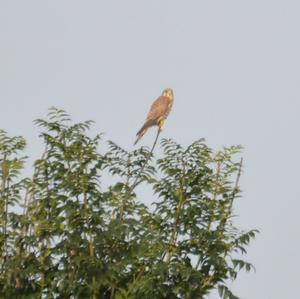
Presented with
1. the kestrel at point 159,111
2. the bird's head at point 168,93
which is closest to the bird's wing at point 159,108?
the kestrel at point 159,111

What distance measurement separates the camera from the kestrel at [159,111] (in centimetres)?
1558

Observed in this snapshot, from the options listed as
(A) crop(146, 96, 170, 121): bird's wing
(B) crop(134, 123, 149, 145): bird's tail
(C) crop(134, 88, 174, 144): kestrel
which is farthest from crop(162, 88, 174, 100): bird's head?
(B) crop(134, 123, 149, 145): bird's tail

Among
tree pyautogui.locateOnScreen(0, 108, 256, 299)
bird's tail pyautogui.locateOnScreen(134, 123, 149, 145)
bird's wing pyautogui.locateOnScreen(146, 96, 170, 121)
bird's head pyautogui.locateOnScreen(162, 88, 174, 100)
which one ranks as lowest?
tree pyautogui.locateOnScreen(0, 108, 256, 299)

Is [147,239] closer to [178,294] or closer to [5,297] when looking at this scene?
[178,294]

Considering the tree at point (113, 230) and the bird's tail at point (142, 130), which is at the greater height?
the bird's tail at point (142, 130)

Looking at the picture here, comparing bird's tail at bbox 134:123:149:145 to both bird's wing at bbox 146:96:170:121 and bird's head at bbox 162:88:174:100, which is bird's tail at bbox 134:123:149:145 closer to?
bird's wing at bbox 146:96:170:121

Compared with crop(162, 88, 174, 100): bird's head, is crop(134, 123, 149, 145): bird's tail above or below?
below

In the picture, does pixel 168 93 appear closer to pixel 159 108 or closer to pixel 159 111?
pixel 159 108

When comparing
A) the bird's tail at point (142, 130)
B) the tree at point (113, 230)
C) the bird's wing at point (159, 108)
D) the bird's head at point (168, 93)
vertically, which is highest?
the bird's head at point (168, 93)

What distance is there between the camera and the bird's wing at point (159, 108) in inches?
629

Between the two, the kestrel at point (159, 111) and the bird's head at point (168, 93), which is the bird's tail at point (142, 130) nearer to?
the kestrel at point (159, 111)

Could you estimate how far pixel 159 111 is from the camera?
16375 mm

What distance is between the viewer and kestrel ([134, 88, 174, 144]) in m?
15.6

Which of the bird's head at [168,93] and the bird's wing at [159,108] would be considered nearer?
the bird's wing at [159,108]
